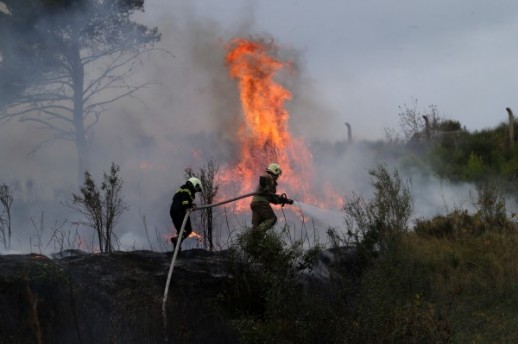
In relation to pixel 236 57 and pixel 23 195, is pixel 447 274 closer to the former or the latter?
pixel 236 57

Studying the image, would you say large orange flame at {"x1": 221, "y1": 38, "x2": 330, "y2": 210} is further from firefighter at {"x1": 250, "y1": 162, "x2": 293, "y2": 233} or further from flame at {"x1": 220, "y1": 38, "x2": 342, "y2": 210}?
firefighter at {"x1": 250, "y1": 162, "x2": 293, "y2": 233}

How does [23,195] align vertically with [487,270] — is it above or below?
above

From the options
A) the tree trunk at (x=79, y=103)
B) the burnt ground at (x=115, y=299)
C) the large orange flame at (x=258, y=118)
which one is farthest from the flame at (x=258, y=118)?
the burnt ground at (x=115, y=299)

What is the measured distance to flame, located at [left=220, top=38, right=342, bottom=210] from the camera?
19672 millimetres

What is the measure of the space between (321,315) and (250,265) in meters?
2.94

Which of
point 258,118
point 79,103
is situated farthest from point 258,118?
point 79,103

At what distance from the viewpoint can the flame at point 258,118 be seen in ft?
64.5

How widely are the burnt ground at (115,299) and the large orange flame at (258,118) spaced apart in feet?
30.3

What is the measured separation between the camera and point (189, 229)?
36.9 feet

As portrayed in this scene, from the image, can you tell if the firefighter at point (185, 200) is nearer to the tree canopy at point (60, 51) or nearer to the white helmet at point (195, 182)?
the white helmet at point (195, 182)

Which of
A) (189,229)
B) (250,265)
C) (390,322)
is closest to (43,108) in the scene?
(189,229)

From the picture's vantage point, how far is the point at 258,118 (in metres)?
19.9

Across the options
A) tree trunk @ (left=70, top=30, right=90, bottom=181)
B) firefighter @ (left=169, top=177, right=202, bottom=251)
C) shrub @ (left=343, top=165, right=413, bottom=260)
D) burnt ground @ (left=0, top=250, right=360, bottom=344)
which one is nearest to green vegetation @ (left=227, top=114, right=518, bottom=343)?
shrub @ (left=343, top=165, right=413, bottom=260)

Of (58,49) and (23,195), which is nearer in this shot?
(58,49)
